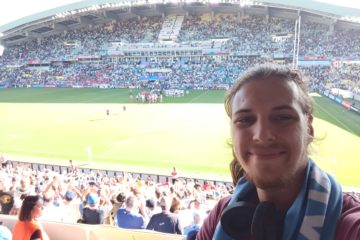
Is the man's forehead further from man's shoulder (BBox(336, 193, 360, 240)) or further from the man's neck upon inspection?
man's shoulder (BBox(336, 193, 360, 240))

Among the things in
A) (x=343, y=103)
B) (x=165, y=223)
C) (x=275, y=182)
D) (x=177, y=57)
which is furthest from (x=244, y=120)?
(x=177, y=57)

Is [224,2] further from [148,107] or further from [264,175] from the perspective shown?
[264,175]

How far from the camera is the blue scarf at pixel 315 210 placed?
1268 mm

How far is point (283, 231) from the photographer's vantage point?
1361 mm

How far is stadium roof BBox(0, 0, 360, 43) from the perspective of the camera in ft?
161

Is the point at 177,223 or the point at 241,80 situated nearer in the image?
the point at 241,80

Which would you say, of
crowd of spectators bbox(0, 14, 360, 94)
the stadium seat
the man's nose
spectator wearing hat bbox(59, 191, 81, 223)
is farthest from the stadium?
the man's nose

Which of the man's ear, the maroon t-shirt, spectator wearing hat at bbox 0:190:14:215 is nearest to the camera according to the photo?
the maroon t-shirt

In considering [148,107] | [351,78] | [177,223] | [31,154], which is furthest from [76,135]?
[351,78]

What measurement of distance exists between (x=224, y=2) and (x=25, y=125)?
4119 centimetres

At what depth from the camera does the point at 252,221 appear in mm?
1433

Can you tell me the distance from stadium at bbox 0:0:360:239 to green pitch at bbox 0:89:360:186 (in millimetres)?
89

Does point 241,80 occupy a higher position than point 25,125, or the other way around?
point 241,80

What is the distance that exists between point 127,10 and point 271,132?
216 ft
